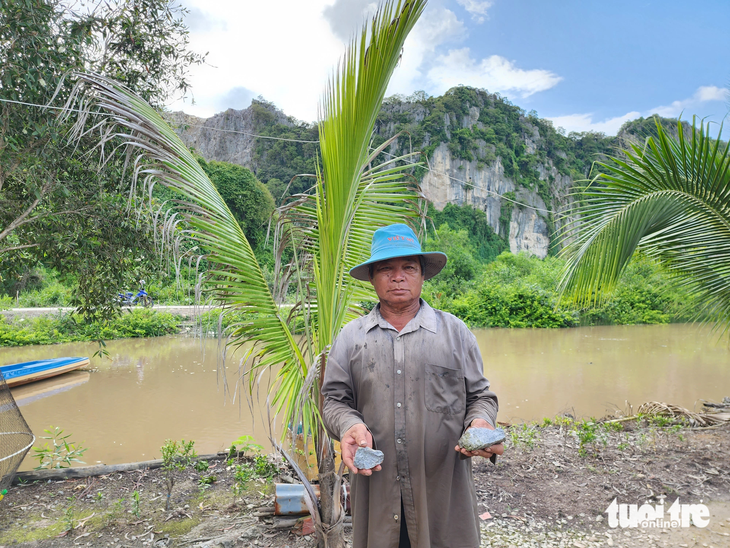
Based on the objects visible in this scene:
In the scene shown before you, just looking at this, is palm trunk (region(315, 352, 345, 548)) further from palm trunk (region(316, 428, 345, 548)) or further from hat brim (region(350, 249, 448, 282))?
hat brim (region(350, 249, 448, 282))

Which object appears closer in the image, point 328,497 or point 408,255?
point 408,255

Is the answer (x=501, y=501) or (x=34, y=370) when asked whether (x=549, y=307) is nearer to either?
(x=501, y=501)

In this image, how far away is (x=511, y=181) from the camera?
48.2 metres

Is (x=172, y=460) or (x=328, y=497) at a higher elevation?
(x=328, y=497)

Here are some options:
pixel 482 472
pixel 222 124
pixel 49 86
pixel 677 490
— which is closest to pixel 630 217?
pixel 677 490

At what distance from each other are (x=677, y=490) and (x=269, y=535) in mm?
3068

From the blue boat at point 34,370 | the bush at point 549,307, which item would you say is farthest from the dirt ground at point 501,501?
the bush at point 549,307

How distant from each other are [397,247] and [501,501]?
281 centimetres

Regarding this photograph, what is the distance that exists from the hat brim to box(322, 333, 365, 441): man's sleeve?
10.2 inches

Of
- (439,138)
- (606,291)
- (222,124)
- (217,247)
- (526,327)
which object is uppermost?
(222,124)

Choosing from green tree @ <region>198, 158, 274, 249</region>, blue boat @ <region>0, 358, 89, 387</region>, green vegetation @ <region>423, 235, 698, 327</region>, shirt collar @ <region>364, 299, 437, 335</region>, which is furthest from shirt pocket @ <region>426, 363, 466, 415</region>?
green tree @ <region>198, 158, 274, 249</region>

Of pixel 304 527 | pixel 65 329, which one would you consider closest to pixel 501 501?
pixel 304 527

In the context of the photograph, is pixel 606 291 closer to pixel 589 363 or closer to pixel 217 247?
pixel 217 247

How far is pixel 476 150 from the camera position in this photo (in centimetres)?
4712
